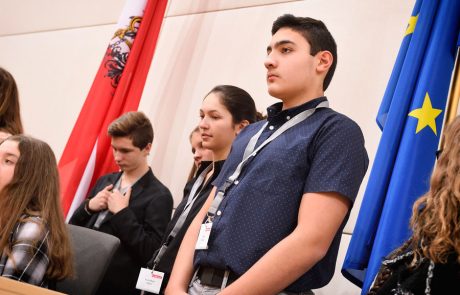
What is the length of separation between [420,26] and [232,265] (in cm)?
133

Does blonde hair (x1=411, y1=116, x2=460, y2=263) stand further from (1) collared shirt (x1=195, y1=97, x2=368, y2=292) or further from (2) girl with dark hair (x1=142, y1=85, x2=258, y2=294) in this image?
(2) girl with dark hair (x1=142, y1=85, x2=258, y2=294)

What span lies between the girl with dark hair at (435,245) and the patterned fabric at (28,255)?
3.70 feet

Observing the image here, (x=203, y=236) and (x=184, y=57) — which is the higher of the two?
(x=184, y=57)

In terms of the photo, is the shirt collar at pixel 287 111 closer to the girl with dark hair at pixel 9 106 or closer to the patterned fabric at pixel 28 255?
the patterned fabric at pixel 28 255

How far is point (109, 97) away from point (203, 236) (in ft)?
6.80

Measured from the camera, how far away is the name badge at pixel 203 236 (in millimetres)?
1805

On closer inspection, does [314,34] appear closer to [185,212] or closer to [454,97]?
[454,97]

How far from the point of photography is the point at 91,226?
9.73 ft

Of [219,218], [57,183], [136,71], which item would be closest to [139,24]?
[136,71]

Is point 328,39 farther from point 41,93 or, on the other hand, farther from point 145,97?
point 41,93

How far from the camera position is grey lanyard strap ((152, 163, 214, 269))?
2.41 meters

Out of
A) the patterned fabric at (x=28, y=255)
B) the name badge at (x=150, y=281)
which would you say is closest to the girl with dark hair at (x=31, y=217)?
the patterned fabric at (x=28, y=255)

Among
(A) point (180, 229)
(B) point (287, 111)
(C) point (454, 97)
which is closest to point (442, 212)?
(B) point (287, 111)

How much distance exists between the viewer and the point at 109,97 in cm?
372
